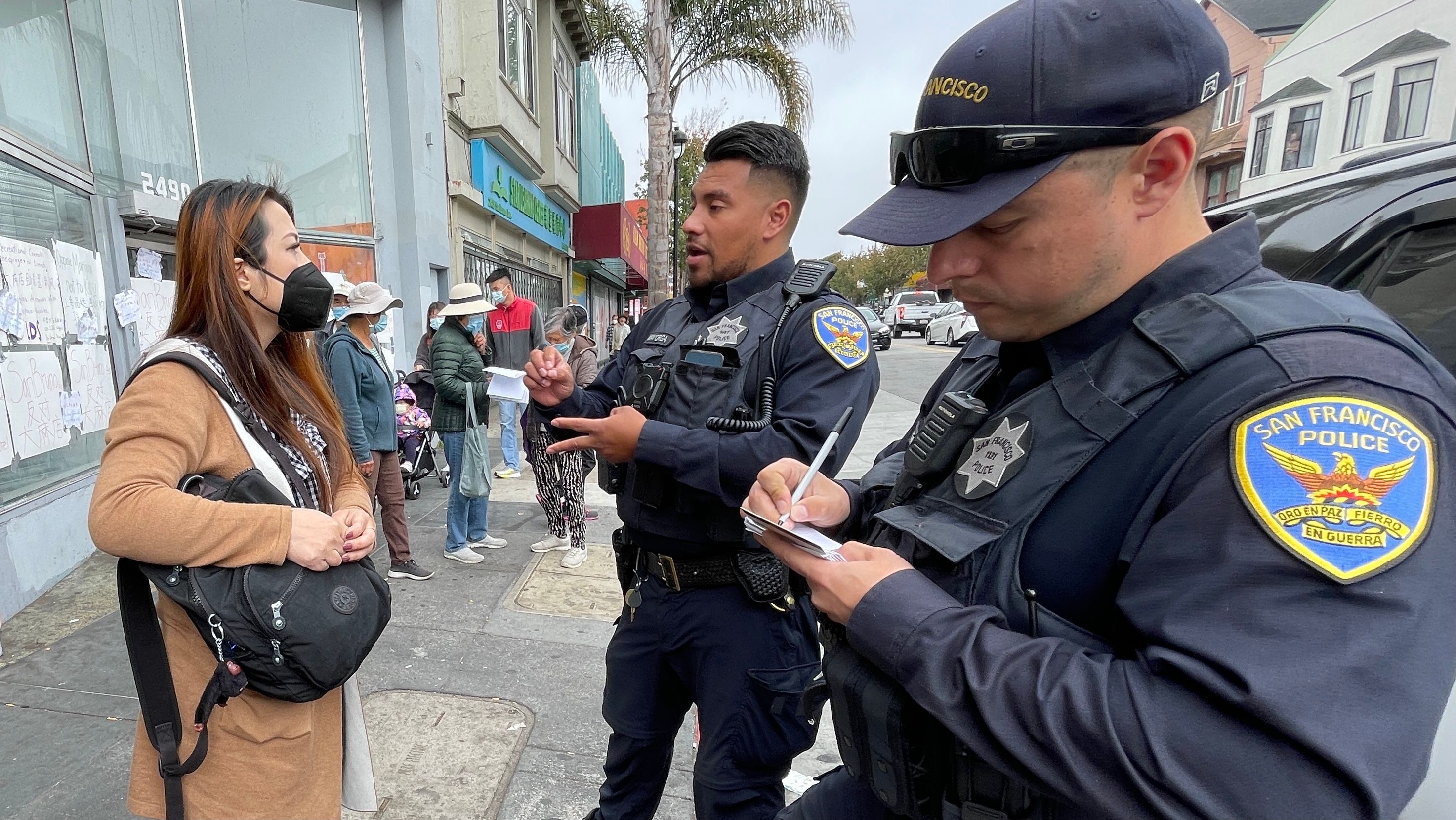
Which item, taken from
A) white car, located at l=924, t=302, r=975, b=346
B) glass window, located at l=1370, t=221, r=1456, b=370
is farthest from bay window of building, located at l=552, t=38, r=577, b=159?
glass window, located at l=1370, t=221, r=1456, b=370

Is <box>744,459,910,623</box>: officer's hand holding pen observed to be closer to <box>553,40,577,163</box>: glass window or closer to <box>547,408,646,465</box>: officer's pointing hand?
<box>547,408,646,465</box>: officer's pointing hand

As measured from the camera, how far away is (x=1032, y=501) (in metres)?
0.85

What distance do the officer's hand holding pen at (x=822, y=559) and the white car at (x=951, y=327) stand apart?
63.3 feet

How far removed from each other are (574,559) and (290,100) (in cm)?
586

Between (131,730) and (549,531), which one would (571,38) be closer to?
(549,531)

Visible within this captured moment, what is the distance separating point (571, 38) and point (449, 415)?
52.7 feet

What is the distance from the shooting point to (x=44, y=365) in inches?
150

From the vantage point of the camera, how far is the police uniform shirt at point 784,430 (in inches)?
67.5

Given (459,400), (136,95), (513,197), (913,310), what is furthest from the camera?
(913,310)

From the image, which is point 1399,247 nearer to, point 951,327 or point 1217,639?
point 1217,639

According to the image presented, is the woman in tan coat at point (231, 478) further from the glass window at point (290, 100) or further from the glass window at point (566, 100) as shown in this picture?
the glass window at point (566, 100)

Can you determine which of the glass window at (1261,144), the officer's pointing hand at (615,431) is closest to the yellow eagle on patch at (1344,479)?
the officer's pointing hand at (615,431)

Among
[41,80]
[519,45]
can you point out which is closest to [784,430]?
[41,80]

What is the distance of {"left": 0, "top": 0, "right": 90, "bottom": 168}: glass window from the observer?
12.5 feet
